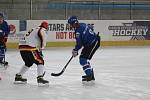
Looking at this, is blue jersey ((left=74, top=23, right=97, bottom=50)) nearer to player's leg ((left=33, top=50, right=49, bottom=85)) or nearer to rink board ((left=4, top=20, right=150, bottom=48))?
player's leg ((left=33, top=50, right=49, bottom=85))

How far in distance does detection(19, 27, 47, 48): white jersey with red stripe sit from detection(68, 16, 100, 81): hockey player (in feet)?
1.90

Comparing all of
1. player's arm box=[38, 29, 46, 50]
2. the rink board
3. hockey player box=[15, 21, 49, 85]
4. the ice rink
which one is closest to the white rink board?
the rink board

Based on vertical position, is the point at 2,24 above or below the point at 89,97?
above

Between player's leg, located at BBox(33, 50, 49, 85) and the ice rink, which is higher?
player's leg, located at BBox(33, 50, 49, 85)

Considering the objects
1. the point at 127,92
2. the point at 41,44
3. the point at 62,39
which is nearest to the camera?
the point at 127,92

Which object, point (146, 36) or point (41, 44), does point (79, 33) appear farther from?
point (146, 36)

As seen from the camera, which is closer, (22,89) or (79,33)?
(22,89)

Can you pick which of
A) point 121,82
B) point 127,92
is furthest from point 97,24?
point 127,92

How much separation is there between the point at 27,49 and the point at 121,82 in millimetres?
1890

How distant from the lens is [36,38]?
27.5ft

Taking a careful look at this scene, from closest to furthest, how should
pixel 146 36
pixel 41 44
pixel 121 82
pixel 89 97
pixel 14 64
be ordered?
pixel 89 97, pixel 41 44, pixel 121 82, pixel 14 64, pixel 146 36

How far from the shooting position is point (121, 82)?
905cm

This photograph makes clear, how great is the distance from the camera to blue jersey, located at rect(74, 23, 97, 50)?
855 centimetres

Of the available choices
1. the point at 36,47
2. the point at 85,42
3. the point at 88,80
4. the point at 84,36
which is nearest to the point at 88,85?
the point at 88,80
